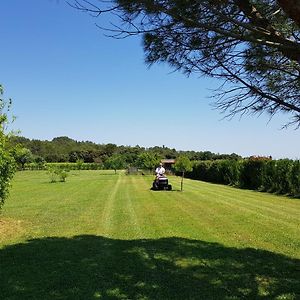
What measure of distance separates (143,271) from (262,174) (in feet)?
70.5

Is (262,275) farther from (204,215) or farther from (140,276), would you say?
(204,215)

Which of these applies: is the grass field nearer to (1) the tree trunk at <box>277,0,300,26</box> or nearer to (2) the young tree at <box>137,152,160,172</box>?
(1) the tree trunk at <box>277,0,300,26</box>

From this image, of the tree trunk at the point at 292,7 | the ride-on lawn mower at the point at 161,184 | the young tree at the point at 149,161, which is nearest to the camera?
the tree trunk at the point at 292,7

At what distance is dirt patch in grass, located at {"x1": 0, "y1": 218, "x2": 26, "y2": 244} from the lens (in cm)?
993

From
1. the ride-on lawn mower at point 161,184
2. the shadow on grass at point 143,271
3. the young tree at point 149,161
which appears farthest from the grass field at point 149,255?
the young tree at point 149,161

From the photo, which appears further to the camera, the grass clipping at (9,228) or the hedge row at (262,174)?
the hedge row at (262,174)

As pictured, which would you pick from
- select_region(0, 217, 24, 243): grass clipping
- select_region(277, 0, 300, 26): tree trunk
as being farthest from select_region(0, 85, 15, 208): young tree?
select_region(277, 0, 300, 26): tree trunk

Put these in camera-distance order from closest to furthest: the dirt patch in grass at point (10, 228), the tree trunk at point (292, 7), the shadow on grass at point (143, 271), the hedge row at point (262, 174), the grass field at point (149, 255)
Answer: the tree trunk at point (292, 7) → the shadow on grass at point (143, 271) → the grass field at point (149, 255) → the dirt patch in grass at point (10, 228) → the hedge row at point (262, 174)

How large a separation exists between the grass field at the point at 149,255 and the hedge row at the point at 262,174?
30.6ft

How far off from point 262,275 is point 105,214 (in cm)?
A: 794

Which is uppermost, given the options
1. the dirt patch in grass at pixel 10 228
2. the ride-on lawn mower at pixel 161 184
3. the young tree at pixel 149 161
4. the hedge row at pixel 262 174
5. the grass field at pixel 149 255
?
the young tree at pixel 149 161

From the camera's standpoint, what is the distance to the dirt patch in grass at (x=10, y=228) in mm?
9928

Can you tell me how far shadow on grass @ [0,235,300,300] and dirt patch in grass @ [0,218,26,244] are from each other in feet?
2.93

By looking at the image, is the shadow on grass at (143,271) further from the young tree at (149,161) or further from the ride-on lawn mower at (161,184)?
the young tree at (149,161)
